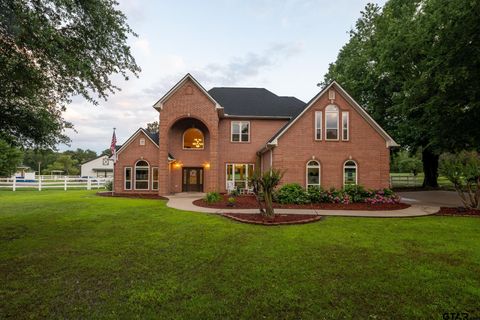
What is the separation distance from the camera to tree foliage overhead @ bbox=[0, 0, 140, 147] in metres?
5.64

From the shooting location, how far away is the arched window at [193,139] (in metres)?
20.9

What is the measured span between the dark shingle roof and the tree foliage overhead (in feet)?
43.3

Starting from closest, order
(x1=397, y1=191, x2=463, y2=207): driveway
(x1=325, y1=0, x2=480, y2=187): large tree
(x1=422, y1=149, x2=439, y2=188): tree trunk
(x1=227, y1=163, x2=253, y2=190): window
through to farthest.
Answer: (x1=325, y1=0, x2=480, y2=187): large tree < (x1=397, y1=191, x2=463, y2=207): driveway < (x1=227, y1=163, x2=253, y2=190): window < (x1=422, y1=149, x2=439, y2=188): tree trunk

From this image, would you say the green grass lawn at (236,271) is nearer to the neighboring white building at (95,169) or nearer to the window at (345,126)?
the window at (345,126)

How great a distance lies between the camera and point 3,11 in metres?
5.39

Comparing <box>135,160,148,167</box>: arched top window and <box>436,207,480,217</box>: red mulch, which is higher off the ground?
<box>135,160,148,167</box>: arched top window

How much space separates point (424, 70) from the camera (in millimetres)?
13820

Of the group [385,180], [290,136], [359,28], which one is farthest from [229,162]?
[359,28]

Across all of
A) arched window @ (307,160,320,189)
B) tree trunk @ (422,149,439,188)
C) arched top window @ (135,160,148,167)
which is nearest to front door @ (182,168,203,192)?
arched top window @ (135,160,148,167)

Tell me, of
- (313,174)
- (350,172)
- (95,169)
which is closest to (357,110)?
(350,172)

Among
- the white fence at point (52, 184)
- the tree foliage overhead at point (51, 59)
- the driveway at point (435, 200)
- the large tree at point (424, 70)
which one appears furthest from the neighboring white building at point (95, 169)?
the driveway at point (435, 200)

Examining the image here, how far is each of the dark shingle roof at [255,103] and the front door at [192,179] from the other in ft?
19.8

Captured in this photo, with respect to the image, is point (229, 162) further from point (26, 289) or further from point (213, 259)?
point (26, 289)

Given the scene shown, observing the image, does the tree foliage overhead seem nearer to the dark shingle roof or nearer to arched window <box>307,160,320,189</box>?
arched window <box>307,160,320,189</box>
